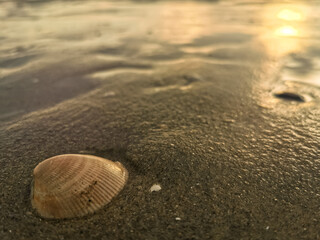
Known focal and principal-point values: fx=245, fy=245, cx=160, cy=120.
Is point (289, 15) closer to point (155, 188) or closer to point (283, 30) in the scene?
point (283, 30)

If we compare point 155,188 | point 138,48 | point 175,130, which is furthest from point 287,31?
point 155,188

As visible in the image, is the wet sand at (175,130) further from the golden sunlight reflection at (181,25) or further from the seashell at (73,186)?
the golden sunlight reflection at (181,25)

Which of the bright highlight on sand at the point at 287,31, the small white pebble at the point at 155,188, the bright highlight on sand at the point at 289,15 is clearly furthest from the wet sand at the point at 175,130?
the bright highlight on sand at the point at 289,15

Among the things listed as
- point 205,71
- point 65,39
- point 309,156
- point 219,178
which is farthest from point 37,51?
point 309,156

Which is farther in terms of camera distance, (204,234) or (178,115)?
(178,115)

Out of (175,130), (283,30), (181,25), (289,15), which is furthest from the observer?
(289,15)

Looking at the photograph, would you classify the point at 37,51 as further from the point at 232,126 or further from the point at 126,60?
the point at 232,126

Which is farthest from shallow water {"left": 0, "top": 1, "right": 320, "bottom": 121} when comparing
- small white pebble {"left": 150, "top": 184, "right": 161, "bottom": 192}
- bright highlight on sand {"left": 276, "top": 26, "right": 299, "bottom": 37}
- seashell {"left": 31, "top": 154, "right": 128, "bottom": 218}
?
small white pebble {"left": 150, "top": 184, "right": 161, "bottom": 192}
